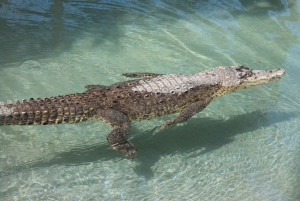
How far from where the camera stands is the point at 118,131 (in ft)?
15.4

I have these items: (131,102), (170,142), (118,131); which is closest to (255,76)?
(170,142)

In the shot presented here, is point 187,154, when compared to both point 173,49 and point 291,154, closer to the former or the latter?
point 291,154

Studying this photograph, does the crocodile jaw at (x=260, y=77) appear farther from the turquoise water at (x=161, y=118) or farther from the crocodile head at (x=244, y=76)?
the turquoise water at (x=161, y=118)

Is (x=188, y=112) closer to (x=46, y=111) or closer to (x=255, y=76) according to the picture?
(x=255, y=76)

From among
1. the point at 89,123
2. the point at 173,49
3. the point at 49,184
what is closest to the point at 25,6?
the point at 173,49

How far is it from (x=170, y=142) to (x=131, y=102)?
0.93 metres

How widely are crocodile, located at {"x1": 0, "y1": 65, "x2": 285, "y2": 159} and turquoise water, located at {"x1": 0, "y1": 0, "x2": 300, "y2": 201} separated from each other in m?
0.47

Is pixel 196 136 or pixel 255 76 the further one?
pixel 255 76

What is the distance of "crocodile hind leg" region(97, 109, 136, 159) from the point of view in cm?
462

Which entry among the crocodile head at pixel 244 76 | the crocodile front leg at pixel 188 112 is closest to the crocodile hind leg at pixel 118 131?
the crocodile front leg at pixel 188 112

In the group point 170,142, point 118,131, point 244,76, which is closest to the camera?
point 118,131

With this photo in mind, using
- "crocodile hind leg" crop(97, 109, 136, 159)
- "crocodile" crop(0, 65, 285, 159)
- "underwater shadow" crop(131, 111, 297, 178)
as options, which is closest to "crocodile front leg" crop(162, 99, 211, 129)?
"crocodile" crop(0, 65, 285, 159)

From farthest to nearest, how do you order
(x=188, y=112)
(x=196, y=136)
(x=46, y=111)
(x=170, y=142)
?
(x=196, y=136)
(x=170, y=142)
(x=188, y=112)
(x=46, y=111)

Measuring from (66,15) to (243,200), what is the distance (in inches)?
217
